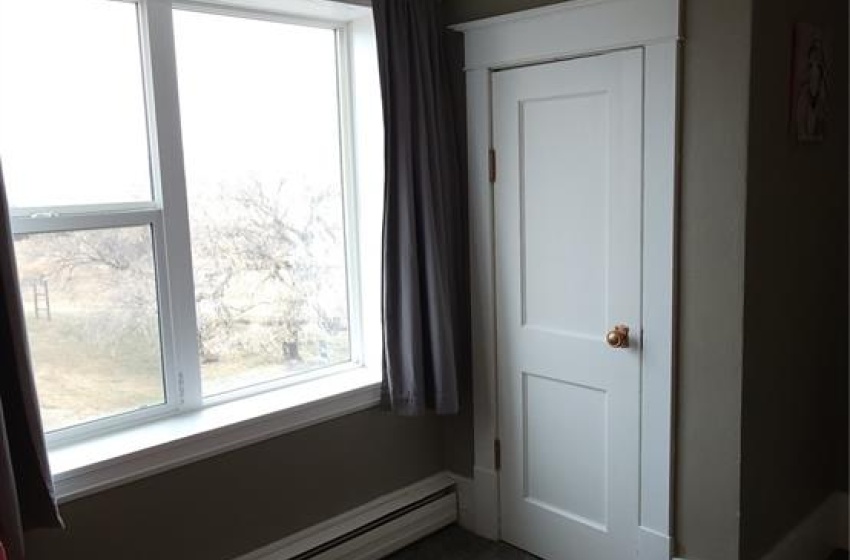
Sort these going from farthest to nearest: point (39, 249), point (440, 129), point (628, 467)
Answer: point (440, 129), point (628, 467), point (39, 249)

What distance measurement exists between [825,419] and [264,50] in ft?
7.87

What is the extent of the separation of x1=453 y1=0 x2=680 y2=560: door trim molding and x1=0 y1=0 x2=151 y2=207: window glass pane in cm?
114

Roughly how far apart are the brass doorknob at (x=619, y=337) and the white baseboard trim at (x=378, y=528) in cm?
100

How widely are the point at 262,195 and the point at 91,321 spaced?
710 mm

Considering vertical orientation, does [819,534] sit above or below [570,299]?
below

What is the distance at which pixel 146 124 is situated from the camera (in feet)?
7.61

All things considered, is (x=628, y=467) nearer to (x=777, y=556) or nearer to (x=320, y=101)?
(x=777, y=556)

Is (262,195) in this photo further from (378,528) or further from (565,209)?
(378,528)

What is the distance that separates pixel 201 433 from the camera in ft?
7.48

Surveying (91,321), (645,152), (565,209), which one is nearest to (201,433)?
(91,321)

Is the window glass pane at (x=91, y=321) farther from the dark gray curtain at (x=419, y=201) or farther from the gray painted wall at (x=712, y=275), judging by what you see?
the gray painted wall at (x=712, y=275)

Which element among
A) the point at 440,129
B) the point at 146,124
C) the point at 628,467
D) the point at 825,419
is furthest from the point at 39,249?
the point at 825,419

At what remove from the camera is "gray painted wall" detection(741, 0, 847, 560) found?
2158 millimetres

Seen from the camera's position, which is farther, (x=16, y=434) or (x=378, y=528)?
(x=378, y=528)
